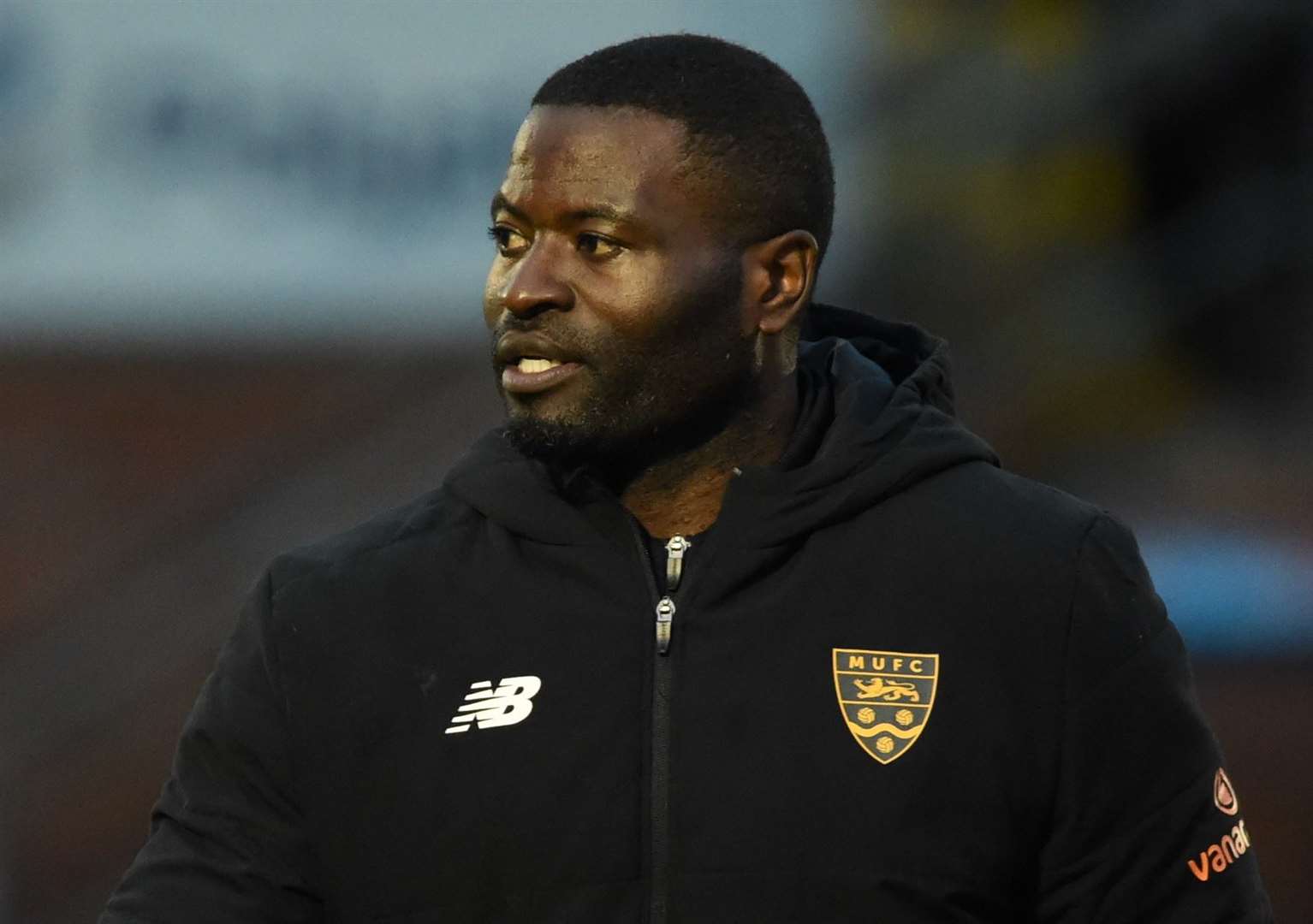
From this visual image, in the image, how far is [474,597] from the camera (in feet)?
9.52

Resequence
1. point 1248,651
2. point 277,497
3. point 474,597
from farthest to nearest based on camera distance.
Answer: point 277,497 < point 1248,651 < point 474,597

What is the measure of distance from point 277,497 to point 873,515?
4961mm

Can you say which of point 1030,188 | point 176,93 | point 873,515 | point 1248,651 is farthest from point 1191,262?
point 873,515

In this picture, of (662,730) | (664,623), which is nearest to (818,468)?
(664,623)

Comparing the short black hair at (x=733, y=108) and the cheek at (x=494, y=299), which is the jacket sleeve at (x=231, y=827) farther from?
the short black hair at (x=733, y=108)

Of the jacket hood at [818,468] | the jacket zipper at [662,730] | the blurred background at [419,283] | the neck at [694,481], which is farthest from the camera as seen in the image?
the blurred background at [419,283]

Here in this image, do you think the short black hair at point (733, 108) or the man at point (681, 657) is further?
the short black hair at point (733, 108)

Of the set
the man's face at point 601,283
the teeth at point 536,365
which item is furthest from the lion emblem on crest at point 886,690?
the teeth at point 536,365

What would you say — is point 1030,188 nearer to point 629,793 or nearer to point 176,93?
point 176,93

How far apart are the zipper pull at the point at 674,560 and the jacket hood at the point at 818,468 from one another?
5 centimetres

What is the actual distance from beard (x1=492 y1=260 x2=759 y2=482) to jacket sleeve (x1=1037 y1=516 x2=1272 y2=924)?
1.71 ft

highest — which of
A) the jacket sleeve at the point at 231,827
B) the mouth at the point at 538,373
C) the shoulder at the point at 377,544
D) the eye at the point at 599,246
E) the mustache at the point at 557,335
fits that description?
the eye at the point at 599,246

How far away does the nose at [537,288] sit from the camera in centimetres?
288

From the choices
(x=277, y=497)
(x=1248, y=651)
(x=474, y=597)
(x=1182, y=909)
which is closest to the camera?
(x=1182, y=909)
